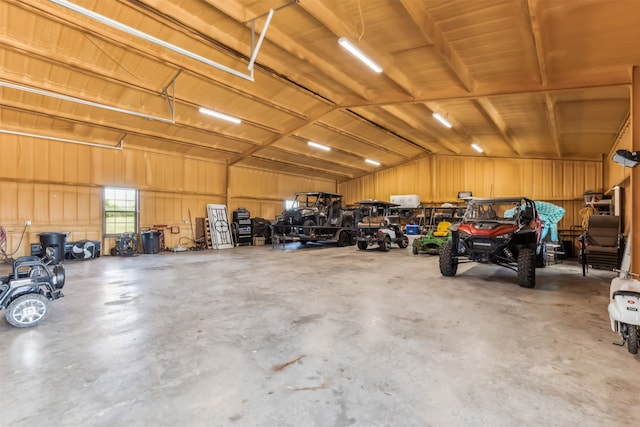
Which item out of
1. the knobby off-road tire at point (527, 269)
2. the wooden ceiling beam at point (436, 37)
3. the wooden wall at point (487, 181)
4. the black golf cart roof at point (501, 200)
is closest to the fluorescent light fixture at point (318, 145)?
the wooden wall at point (487, 181)

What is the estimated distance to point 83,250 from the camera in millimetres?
8750

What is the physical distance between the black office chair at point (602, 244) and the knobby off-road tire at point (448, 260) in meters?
2.64

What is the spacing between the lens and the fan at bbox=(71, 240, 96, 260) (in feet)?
28.3

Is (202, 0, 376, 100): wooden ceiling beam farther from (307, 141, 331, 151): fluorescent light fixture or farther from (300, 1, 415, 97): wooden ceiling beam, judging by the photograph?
(307, 141, 331, 151): fluorescent light fixture

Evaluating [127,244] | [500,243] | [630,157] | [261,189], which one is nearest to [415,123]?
[500,243]

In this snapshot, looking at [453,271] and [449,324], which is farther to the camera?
Result: [453,271]

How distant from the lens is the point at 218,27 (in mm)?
5469

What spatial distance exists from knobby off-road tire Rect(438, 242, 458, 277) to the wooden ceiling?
3.35m

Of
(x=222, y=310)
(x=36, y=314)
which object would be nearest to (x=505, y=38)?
(x=222, y=310)

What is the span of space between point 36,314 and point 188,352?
6.64 ft

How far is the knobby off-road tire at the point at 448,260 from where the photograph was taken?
5992 millimetres

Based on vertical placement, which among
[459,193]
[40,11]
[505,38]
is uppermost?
[40,11]

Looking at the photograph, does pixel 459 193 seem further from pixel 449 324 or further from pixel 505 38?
pixel 449 324

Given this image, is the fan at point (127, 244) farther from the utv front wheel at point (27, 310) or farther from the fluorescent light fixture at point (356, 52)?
the fluorescent light fixture at point (356, 52)
